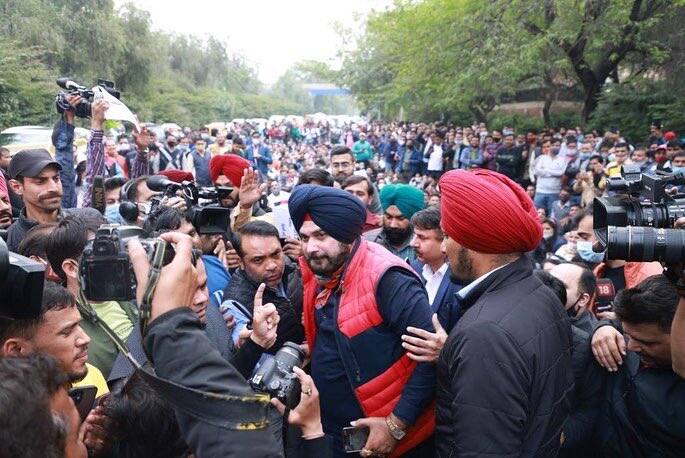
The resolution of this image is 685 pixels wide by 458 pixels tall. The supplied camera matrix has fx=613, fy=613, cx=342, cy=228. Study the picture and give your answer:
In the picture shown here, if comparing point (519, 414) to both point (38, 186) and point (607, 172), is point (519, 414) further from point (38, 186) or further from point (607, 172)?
point (607, 172)

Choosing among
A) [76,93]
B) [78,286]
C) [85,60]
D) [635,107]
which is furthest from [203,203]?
[85,60]

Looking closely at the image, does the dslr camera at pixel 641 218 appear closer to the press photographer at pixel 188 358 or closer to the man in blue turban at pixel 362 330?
the man in blue turban at pixel 362 330

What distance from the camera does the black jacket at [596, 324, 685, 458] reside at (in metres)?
2.10

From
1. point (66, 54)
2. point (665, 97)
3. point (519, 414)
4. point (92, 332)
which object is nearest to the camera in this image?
point (519, 414)

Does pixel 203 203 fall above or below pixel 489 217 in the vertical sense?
below

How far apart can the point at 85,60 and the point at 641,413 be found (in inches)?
1103

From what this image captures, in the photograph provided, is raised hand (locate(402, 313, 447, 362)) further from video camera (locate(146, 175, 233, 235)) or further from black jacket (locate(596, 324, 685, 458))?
video camera (locate(146, 175, 233, 235))

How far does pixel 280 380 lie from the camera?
2018 millimetres

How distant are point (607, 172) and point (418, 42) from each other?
7361 mm

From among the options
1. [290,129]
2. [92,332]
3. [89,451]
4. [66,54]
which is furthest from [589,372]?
[290,129]

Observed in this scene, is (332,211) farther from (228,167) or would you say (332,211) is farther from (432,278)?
(228,167)

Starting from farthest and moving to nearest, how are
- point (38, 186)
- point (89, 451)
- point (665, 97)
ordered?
point (665, 97) → point (38, 186) → point (89, 451)

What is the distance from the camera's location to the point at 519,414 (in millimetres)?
1852

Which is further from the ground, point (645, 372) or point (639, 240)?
point (639, 240)
